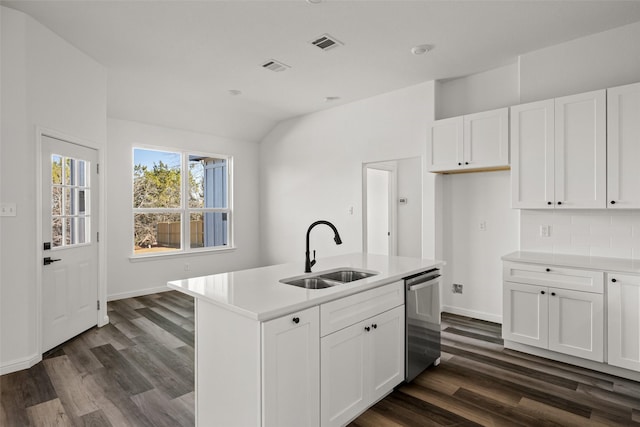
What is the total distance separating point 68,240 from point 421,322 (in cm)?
341

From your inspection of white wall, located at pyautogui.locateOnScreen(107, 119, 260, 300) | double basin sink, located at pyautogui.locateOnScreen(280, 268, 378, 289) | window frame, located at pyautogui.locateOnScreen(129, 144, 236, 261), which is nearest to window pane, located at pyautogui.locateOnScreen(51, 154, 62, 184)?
white wall, located at pyautogui.locateOnScreen(107, 119, 260, 300)

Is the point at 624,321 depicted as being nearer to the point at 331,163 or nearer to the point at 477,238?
the point at 477,238

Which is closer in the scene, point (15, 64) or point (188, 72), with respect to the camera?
point (15, 64)

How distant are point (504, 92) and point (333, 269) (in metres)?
2.90

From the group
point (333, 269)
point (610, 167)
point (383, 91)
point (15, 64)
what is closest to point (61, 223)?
point (15, 64)

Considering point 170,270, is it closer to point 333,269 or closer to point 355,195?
point 355,195

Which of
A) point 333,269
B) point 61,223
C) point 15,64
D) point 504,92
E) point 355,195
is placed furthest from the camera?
point 355,195

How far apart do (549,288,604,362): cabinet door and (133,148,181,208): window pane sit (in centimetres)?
530

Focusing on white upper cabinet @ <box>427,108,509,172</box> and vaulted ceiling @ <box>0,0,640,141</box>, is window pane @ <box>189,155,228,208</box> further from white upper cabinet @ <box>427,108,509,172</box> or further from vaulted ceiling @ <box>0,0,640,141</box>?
white upper cabinet @ <box>427,108,509,172</box>

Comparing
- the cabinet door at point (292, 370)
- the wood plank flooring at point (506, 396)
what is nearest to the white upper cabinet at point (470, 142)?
the wood plank flooring at point (506, 396)

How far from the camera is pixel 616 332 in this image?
8.66ft

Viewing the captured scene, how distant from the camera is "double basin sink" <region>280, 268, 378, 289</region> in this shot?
7.62 ft

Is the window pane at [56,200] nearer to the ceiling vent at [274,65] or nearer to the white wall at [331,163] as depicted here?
the ceiling vent at [274,65]

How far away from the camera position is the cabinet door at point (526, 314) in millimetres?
2982
